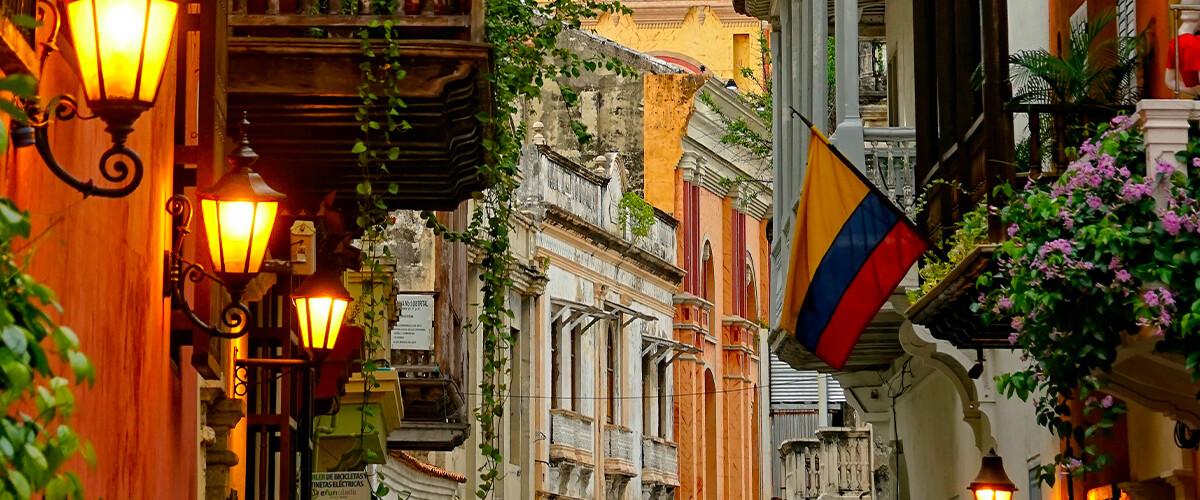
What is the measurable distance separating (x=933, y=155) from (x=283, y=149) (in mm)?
4798

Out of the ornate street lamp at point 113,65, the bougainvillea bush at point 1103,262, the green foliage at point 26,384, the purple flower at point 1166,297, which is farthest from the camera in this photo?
the bougainvillea bush at point 1103,262

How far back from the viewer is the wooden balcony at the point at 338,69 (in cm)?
1023

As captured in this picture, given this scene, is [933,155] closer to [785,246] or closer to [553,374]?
[785,246]

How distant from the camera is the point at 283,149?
11.7 meters

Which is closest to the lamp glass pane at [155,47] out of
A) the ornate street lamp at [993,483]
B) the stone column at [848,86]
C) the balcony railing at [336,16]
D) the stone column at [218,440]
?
the balcony railing at [336,16]

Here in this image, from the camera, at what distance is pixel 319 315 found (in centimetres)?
1065

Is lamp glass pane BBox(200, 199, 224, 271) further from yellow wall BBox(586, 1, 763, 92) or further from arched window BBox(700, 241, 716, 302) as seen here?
yellow wall BBox(586, 1, 763, 92)

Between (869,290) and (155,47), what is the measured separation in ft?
25.0

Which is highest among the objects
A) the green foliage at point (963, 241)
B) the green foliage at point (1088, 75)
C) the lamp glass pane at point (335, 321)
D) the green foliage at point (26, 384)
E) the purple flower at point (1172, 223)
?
the green foliage at point (1088, 75)

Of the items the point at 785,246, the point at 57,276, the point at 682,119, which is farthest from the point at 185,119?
the point at 682,119

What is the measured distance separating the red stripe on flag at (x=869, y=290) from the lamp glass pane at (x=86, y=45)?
24.9ft

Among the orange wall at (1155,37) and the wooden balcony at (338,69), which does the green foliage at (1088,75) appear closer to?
the orange wall at (1155,37)

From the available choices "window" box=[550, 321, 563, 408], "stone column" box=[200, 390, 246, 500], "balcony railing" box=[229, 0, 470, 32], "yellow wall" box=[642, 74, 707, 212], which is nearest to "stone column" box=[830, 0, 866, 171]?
"balcony railing" box=[229, 0, 470, 32]

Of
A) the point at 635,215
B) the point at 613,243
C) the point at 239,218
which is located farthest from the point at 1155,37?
the point at 635,215
